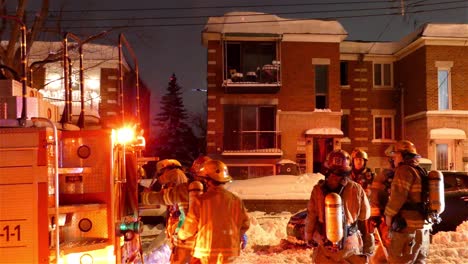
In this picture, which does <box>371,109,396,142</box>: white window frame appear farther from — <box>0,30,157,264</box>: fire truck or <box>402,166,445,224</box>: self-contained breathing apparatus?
<box>0,30,157,264</box>: fire truck

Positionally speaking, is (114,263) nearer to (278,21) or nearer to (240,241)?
(240,241)

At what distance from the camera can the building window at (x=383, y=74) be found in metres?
29.6

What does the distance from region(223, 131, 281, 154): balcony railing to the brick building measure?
0.05 metres

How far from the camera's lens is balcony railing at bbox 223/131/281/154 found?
26.0 m

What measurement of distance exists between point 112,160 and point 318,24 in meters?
24.4

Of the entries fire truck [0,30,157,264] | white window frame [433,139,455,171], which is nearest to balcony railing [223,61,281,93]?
white window frame [433,139,455,171]

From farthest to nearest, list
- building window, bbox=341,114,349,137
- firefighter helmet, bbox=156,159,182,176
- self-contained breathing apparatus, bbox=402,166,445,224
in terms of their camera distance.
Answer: building window, bbox=341,114,349,137 < firefighter helmet, bbox=156,159,182,176 < self-contained breathing apparatus, bbox=402,166,445,224

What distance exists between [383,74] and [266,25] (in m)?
8.41

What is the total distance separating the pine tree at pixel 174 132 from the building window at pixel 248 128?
63.4 feet

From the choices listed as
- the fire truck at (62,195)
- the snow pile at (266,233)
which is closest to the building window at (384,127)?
the snow pile at (266,233)

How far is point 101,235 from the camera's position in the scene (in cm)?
407

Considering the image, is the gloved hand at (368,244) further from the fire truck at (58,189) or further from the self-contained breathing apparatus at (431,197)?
the fire truck at (58,189)

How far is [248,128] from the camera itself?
86.3ft

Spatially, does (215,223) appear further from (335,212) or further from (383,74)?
(383,74)
